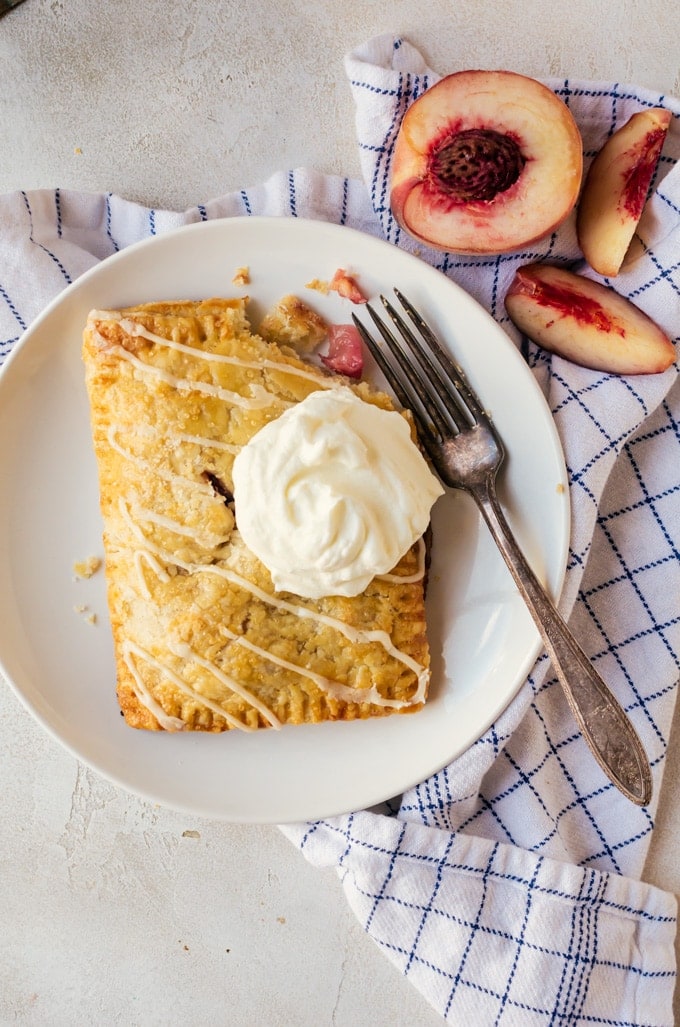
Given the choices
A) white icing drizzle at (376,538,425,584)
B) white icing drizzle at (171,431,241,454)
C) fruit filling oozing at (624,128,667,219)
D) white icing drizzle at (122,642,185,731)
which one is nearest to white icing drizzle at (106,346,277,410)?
white icing drizzle at (171,431,241,454)

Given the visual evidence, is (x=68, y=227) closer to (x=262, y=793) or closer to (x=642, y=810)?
(x=262, y=793)

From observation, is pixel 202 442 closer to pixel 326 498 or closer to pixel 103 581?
pixel 326 498

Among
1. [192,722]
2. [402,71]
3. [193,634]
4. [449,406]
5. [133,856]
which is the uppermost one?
[402,71]

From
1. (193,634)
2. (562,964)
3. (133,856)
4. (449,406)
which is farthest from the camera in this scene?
(133,856)

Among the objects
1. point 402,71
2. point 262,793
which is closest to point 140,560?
point 262,793

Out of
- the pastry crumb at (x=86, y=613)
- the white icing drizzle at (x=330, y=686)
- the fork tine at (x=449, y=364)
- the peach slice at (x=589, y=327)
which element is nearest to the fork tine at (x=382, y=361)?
the fork tine at (x=449, y=364)
